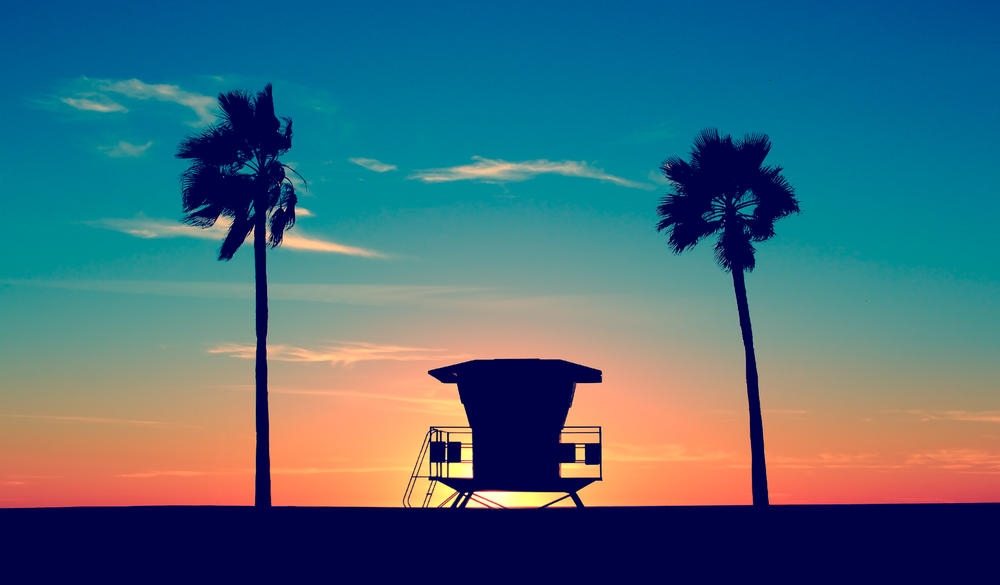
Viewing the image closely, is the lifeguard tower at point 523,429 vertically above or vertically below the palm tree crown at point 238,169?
below

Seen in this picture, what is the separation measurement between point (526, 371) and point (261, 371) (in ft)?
27.0

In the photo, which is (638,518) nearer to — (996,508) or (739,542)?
(739,542)

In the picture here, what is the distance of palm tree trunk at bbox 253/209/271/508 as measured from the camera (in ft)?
107

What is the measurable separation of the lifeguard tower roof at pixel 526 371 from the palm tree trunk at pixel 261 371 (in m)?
6.09

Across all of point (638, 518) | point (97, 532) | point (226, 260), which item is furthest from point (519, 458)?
point (97, 532)

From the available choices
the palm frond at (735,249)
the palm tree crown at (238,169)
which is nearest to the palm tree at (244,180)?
the palm tree crown at (238,169)

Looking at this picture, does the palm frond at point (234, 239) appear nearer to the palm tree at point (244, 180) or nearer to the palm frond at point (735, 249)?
the palm tree at point (244, 180)

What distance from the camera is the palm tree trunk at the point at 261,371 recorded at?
32469mm

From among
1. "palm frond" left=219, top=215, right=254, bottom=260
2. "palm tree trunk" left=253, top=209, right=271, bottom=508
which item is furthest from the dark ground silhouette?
"palm frond" left=219, top=215, right=254, bottom=260

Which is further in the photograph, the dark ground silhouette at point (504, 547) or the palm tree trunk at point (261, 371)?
the palm tree trunk at point (261, 371)

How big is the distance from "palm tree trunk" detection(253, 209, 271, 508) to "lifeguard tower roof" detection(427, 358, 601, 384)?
6092mm

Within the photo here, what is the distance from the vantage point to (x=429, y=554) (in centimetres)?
2084

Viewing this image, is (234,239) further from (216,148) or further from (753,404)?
(753,404)

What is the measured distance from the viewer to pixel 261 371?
33469mm
